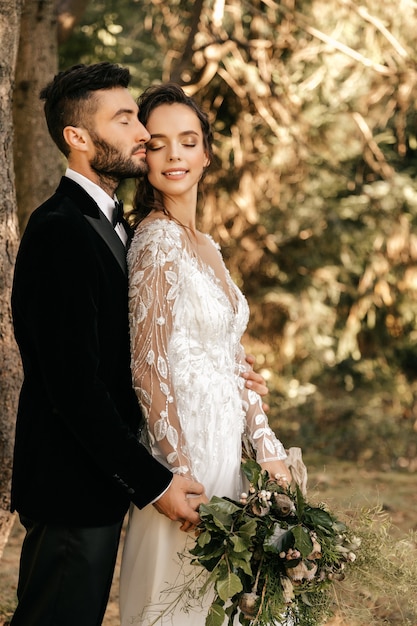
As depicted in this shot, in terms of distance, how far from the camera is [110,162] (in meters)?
2.47

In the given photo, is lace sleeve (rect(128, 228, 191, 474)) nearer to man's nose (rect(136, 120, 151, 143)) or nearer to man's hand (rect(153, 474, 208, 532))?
man's hand (rect(153, 474, 208, 532))

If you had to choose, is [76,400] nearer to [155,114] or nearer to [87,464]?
[87,464]

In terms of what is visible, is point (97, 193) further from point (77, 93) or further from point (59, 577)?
point (59, 577)

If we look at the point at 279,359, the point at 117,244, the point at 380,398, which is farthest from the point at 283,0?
the point at 380,398

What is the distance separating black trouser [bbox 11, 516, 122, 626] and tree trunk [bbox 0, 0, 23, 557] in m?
1.02

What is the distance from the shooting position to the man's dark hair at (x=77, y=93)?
2.46 meters

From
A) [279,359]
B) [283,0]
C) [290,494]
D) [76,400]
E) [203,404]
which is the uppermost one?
[283,0]

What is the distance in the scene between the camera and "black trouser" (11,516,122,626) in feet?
7.44

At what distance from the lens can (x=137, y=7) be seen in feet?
27.5

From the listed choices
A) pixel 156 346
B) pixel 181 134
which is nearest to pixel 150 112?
pixel 181 134

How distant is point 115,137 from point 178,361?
696 millimetres

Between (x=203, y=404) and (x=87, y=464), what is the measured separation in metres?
0.43

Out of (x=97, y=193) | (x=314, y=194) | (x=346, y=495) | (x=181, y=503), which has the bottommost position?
(x=346, y=495)

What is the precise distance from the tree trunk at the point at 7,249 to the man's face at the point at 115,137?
856 mm
